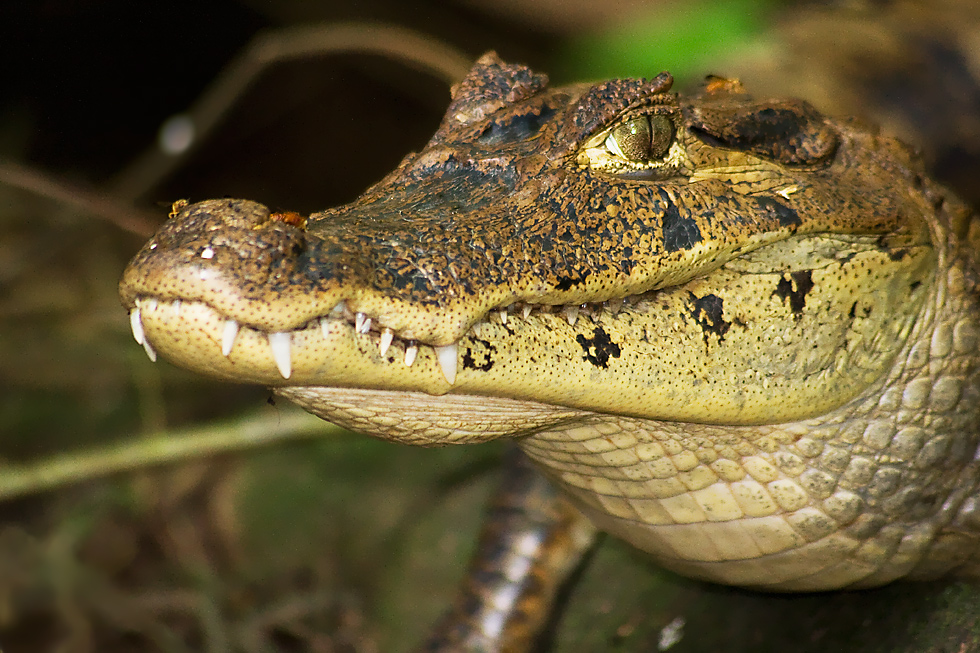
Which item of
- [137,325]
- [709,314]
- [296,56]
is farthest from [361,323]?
[296,56]

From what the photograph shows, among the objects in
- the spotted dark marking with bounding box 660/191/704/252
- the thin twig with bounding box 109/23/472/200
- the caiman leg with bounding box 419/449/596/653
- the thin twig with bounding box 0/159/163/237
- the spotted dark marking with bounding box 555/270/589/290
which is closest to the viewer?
the spotted dark marking with bounding box 555/270/589/290

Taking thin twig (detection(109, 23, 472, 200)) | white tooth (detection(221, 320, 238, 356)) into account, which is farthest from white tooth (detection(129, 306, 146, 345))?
thin twig (detection(109, 23, 472, 200))

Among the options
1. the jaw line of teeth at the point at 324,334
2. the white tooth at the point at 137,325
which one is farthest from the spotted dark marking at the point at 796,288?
the white tooth at the point at 137,325

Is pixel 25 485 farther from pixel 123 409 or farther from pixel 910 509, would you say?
pixel 910 509

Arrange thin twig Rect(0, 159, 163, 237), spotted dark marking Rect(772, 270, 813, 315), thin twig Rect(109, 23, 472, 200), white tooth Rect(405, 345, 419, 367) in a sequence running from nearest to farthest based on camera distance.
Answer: white tooth Rect(405, 345, 419, 367) < spotted dark marking Rect(772, 270, 813, 315) < thin twig Rect(0, 159, 163, 237) < thin twig Rect(109, 23, 472, 200)

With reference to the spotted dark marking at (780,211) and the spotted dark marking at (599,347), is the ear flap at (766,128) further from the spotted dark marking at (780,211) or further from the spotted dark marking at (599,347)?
the spotted dark marking at (599,347)

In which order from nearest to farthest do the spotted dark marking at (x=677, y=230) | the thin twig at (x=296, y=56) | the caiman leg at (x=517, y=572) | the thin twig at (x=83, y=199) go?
the spotted dark marking at (x=677, y=230), the thin twig at (x=83, y=199), the caiman leg at (x=517, y=572), the thin twig at (x=296, y=56)

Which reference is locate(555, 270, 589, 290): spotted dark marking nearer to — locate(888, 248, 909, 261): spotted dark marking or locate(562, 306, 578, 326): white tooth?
locate(562, 306, 578, 326): white tooth
